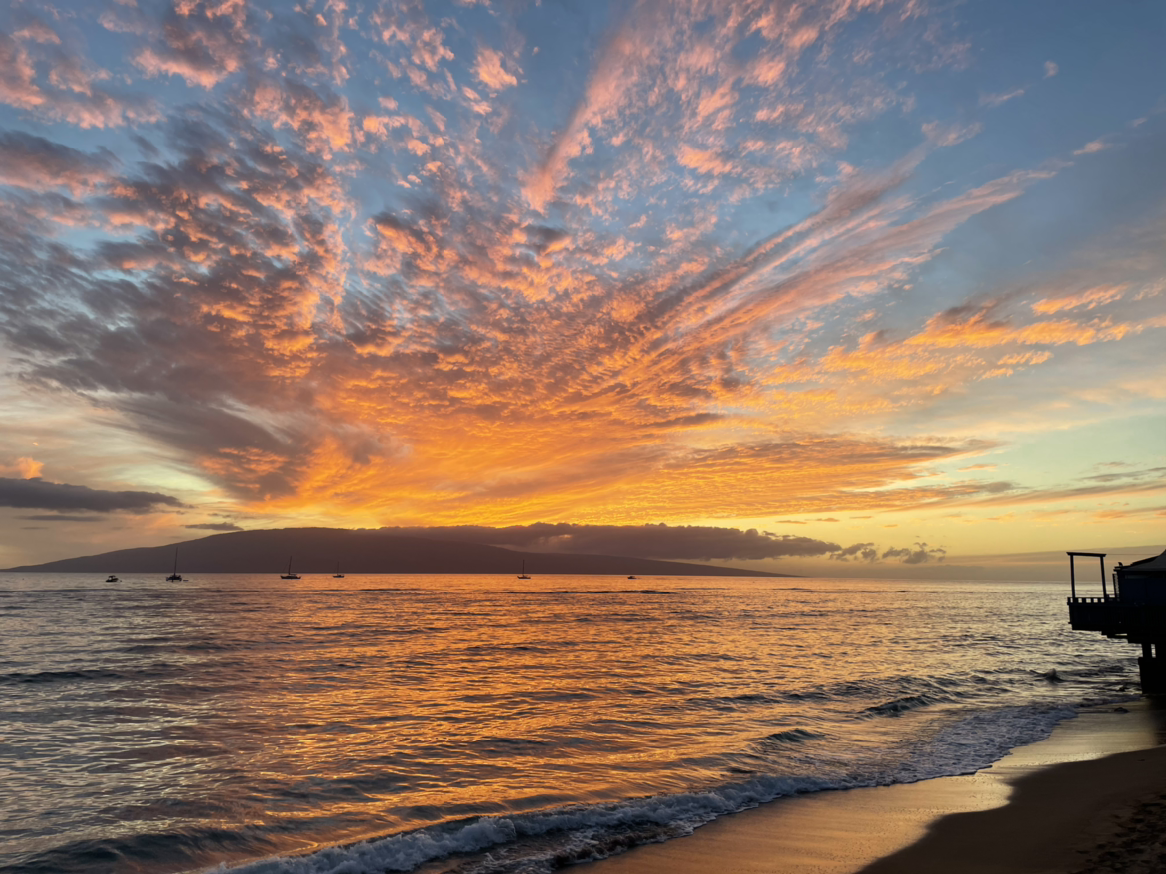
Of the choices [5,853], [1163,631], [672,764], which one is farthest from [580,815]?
[1163,631]

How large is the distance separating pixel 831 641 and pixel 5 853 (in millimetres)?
58816

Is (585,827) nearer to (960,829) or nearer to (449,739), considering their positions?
(960,829)

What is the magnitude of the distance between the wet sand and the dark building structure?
1829 centimetres

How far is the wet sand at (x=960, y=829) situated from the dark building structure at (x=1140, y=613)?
18285mm

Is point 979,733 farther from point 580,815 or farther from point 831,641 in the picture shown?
point 831,641

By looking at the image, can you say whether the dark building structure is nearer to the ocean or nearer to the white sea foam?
the ocean

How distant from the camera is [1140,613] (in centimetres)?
3322

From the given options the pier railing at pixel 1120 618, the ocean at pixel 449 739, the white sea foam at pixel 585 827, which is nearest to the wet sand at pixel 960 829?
the white sea foam at pixel 585 827

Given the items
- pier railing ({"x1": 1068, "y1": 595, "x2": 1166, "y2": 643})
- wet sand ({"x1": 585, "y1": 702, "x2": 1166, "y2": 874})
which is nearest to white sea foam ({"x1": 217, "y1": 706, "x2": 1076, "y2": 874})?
wet sand ({"x1": 585, "y1": 702, "x2": 1166, "y2": 874})

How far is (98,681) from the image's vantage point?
1288 inches

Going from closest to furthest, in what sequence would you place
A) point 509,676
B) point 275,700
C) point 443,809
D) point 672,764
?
point 443,809 < point 672,764 < point 275,700 < point 509,676

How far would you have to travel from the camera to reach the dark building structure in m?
33.0

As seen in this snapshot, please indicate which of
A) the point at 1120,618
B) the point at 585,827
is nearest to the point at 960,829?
the point at 585,827

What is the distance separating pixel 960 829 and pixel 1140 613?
2875cm
